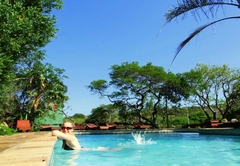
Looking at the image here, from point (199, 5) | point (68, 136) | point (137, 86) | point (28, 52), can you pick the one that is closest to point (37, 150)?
point (68, 136)

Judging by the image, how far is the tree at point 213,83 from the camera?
26.3 metres

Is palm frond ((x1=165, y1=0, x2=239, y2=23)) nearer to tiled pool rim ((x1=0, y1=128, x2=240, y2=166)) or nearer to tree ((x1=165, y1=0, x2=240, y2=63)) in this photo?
tree ((x1=165, y1=0, x2=240, y2=63))

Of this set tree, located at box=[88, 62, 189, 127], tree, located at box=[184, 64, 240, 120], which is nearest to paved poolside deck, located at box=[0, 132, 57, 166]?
tree, located at box=[88, 62, 189, 127]

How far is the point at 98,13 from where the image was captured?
15.4 m

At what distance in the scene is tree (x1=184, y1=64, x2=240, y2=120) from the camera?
86.4 ft

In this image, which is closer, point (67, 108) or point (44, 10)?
point (44, 10)

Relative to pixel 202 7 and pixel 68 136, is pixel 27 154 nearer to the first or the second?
pixel 68 136

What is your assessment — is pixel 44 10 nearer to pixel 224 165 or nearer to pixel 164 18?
pixel 164 18

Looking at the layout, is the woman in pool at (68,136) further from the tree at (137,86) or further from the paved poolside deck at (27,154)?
the tree at (137,86)

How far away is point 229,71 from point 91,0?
19.2 metres

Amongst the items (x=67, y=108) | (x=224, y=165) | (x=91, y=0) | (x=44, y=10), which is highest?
(x=91, y=0)

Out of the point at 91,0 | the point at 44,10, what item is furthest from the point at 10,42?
the point at 91,0

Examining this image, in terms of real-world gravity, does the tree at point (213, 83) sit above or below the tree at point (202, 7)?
above

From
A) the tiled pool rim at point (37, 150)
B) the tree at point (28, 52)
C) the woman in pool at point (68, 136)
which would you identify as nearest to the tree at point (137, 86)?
the tiled pool rim at point (37, 150)
